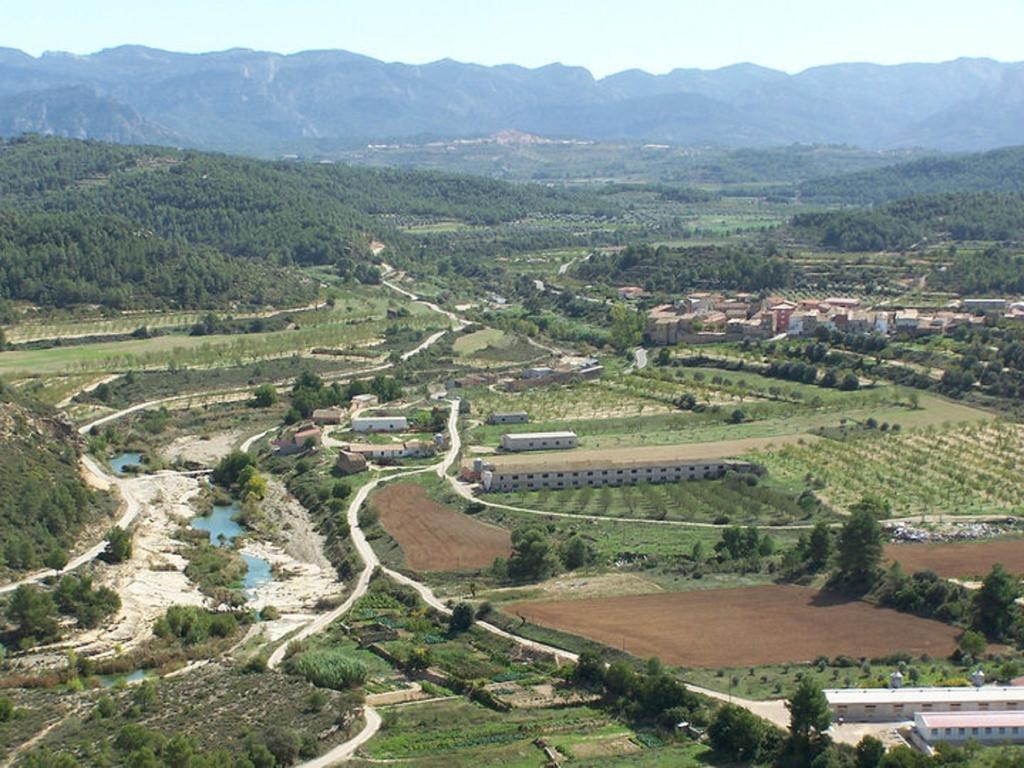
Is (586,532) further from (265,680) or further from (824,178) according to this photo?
(824,178)

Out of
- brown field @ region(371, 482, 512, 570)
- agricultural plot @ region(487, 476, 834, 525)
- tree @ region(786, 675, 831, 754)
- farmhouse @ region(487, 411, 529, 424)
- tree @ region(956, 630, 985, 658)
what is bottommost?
brown field @ region(371, 482, 512, 570)

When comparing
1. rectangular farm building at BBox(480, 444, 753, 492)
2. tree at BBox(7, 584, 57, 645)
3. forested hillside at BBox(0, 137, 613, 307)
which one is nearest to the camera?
tree at BBox(7, 584, 57, 645)

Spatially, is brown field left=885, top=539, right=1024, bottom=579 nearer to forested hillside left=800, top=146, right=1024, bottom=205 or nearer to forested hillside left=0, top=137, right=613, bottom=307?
forested hillside left=0, top=137, right=613, bottom=307

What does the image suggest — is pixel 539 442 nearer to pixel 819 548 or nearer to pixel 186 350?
pixel 819 548

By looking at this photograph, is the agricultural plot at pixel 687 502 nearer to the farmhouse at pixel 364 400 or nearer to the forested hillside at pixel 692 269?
the farmhouse at pixel 364 400

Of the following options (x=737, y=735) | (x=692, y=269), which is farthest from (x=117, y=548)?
(x=692, y=269)

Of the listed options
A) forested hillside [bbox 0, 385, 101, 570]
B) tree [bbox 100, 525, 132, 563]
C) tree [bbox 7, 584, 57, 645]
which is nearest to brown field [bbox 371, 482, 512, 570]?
tree [bbox 100, 525, 132, 563]

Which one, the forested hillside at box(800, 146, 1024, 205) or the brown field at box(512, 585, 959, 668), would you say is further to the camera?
the forested hillside at box(800, 146, 1024, 205)

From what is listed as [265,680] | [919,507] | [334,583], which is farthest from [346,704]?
[919,507]

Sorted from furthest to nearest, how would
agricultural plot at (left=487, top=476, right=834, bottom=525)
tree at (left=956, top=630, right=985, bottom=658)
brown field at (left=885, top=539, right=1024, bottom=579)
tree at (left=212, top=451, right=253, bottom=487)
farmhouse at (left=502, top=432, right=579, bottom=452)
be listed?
farmhouse at (left=502, top=432, right=579, bottom=452), tree at (left=212, top=451, right=253, bottom=487), agricultural plot at (left=487, top=476, right=834, bottom=525), brown field at (left=885, top=539, right=1024, bottom=579), tree at (left=956, top=630, right=985, bottom=658)
